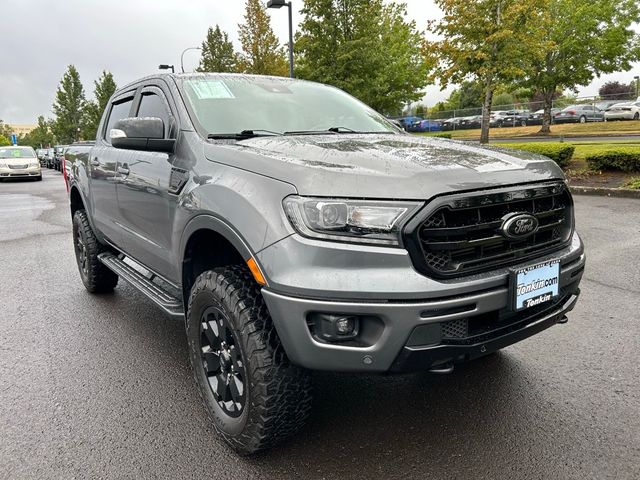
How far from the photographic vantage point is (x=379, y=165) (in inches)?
87.2

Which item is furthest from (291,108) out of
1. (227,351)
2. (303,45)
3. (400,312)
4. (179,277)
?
(303,45)

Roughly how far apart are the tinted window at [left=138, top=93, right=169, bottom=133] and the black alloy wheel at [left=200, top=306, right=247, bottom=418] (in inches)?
52.1

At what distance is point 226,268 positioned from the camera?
8.17 ft

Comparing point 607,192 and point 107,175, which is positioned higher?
point 107,175

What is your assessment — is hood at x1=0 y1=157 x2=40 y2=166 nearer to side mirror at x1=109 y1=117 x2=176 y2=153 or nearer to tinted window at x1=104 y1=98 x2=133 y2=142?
tinted window at x1=104 y1=98 x2=133 y2=142

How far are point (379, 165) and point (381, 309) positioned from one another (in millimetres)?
647

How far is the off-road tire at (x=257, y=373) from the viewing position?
2.21 m

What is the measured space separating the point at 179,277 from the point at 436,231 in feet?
5.20

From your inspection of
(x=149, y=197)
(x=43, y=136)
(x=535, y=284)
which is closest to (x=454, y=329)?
(x=535, y=284)

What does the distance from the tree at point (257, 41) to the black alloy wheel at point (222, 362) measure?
3020 centimetres

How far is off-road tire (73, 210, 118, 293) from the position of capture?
16.0ft

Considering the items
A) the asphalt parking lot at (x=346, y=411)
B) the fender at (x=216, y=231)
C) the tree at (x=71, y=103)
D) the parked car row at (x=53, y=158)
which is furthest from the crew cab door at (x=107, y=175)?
the tree at (x=71, y=103)

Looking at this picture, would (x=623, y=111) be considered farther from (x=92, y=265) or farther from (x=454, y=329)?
(x=454, y=329)

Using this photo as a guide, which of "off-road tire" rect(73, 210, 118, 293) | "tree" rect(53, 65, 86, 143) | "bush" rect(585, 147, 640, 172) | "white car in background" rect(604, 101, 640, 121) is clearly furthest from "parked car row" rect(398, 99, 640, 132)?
"tree" rect(53, 65, 86, 143)
